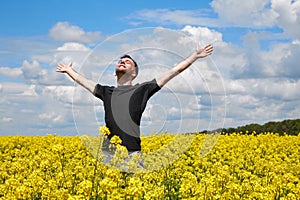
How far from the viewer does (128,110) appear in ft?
23.0

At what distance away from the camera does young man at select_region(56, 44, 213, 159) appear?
6965 mm

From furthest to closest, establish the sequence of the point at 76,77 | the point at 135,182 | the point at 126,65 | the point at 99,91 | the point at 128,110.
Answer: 1. the point at 76,77
2. the point at 99,91
3. the point at 126,65
4. the point at 128,110
5. the point at 135,182

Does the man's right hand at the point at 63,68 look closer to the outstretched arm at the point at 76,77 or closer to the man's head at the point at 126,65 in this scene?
the outstretched arm at the point at 76,77

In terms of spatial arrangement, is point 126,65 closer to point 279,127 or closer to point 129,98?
point 129,98

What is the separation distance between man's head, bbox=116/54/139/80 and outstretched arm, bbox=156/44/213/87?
16.9 inches

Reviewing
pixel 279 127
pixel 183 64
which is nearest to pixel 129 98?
pixel 183 64

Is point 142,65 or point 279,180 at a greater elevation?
point 142,65

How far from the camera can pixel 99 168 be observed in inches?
268

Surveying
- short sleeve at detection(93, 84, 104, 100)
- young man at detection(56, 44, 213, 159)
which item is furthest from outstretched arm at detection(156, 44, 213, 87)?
short sleeve at detection(93, 84, 104, 100)

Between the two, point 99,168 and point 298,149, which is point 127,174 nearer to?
point 99,168

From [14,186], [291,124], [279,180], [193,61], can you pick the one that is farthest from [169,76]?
[291,124]

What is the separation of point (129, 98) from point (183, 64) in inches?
34.0

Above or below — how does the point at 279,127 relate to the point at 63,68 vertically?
below

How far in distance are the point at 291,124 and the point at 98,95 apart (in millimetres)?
20083
